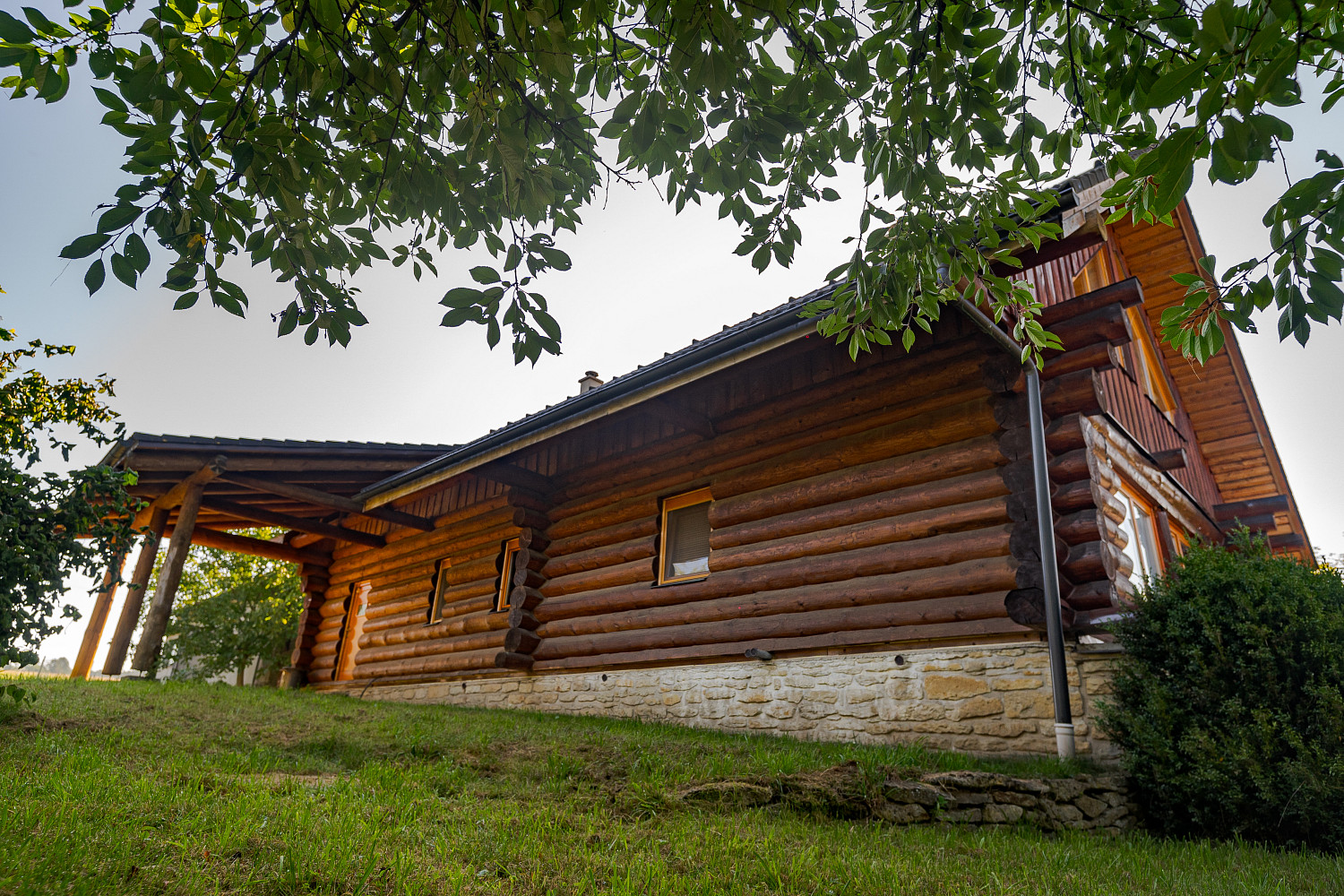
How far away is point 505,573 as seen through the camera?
12141mm

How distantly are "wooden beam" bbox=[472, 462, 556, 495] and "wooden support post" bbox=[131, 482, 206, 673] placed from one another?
15.6ft

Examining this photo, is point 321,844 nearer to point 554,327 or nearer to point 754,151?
point 554,327

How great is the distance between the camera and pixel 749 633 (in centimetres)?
820

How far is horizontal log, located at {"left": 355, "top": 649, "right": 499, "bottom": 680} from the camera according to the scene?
37.8 ft

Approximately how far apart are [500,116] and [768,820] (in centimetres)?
382

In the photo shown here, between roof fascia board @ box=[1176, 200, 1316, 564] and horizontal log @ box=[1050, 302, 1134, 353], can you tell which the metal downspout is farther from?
roof fascia board @ box=[1176, 200, 1316, 564]

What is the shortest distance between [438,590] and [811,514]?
25.9 feet

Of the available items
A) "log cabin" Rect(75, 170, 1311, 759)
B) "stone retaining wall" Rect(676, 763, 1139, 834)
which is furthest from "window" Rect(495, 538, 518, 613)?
"stone retaining wall" Rect(676, 763, 1139, 834)

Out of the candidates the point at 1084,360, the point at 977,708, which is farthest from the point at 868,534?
the point at 1084,360

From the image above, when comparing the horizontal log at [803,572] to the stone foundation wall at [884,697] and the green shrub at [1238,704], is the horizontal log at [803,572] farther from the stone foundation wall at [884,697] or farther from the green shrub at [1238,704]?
the green shrub at [1238,704]

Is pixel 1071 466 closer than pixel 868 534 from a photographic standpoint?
Yes

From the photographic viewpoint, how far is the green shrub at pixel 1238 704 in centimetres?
468

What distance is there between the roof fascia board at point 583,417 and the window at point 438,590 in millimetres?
1947

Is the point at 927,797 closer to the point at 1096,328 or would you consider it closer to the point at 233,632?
the point at 1096,328
